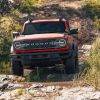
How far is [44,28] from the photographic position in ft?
46.6

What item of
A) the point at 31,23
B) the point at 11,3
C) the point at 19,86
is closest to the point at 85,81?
the point at 19,86

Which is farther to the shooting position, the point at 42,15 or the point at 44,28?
the point at 42,15

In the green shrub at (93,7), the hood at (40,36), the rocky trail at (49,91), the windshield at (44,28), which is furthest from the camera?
the green shrub at (93,7)

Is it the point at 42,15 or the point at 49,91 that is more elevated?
the point at 42,15

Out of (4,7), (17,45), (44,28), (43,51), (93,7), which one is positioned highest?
(4,7)

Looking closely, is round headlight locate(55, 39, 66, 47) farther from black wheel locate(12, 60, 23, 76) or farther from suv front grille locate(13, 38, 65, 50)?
black wheel locate(12, 60, 23, 76)

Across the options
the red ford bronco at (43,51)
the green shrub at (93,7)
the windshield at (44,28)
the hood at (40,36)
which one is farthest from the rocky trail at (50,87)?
the green shrub at (93,7)

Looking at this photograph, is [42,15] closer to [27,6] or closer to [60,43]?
[27,6]

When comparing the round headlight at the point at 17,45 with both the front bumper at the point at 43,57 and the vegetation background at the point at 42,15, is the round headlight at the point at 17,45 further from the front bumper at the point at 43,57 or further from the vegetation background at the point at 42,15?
the vegetation background at the point at 42,15

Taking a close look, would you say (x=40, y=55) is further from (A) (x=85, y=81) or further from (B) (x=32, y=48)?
(A) (x=85, y=81)

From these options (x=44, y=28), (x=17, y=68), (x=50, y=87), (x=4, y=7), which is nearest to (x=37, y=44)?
(x=17, y=68)

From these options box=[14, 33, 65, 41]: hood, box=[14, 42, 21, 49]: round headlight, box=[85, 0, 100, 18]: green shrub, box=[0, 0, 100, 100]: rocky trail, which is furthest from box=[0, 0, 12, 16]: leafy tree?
box=[14, 42, 21, 49]: round headlight

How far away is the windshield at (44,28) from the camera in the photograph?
14.1 meters

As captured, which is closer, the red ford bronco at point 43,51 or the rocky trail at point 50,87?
the rocky trail at point 50,87
